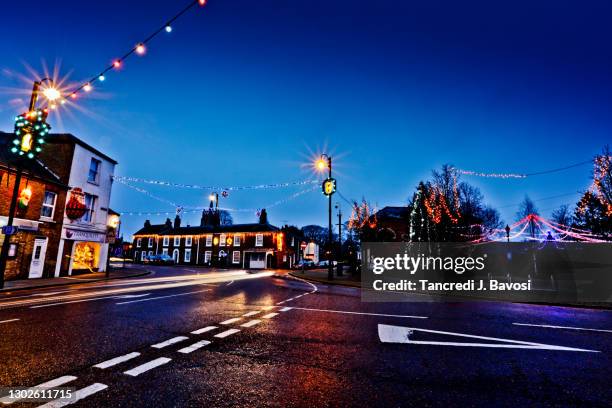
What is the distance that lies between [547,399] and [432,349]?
6.25 feet

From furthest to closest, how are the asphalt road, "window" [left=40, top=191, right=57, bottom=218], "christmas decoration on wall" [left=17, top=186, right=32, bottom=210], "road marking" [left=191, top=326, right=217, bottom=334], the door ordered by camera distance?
"window" [left=40, top=191, right=57, bottom=218]
the door
"christmas decoration on wall" [left=17, top=186, right=32, bottom=210]
"road marking" [left=191, top=326, right=217, bottom=334]
the asphalt road

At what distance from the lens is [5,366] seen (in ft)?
13.1

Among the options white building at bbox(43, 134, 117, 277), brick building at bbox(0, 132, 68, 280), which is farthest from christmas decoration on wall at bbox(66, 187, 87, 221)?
brick building at bbox(0, 132, 68, 280)

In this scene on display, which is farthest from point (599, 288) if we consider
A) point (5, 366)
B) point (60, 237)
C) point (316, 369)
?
point (60, 237)

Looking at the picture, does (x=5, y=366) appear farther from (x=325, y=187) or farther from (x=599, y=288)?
(x=599, y=288)

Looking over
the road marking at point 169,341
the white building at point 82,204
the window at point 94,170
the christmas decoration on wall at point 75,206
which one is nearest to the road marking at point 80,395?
the road marking at point 169,341

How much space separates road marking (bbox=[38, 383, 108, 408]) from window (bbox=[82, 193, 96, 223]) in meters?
24.8

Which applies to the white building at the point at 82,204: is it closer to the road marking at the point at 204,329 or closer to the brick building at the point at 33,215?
the brick building at the point at 33,215

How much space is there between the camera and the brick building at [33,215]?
58.3 ft

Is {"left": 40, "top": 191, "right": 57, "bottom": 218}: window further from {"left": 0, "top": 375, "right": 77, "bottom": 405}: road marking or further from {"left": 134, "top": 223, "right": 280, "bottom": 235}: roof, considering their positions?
{"left": 134, "top": 223, "right": 280, "bottom": 235}: roof

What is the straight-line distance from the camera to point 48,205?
800 inches

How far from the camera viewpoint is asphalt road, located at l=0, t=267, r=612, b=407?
3.35 m

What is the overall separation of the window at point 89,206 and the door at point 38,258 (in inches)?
160

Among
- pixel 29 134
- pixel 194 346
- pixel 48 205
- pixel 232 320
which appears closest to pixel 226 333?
pixel 194 346
